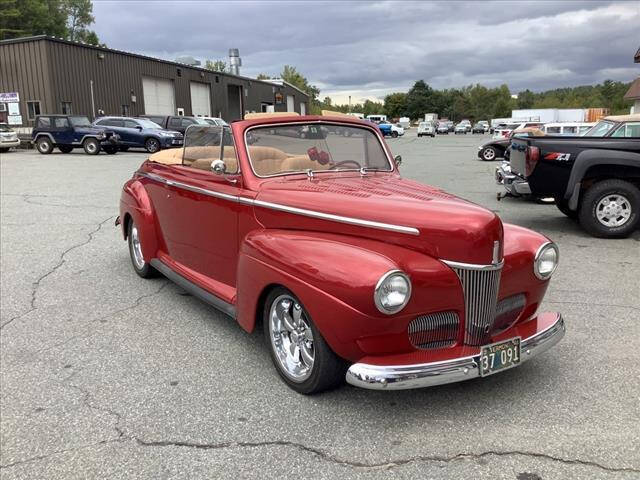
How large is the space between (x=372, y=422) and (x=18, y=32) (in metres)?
61.2

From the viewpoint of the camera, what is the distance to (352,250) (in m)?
3.04

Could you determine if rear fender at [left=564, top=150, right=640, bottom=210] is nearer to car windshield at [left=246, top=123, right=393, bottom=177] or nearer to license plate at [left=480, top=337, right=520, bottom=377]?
car windshield at [left=246, top=123, right=393, bottom=177]

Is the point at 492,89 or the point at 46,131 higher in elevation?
the point at 492,89

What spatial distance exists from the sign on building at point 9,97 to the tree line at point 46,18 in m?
25.1

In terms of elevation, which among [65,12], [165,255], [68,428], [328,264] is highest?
[65,12]

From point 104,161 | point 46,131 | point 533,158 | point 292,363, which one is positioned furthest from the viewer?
point 46,131

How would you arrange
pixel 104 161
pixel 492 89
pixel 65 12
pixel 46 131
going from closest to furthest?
pixel 104 161 < pixel 46 131 < pixel 65 12 < pixel 492 89

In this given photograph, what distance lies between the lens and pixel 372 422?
9.96 feet

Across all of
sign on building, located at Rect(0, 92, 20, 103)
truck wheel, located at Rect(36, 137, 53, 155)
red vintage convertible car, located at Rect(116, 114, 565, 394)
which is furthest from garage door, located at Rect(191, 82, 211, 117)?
red vintage convertible car, located at Rect(116, 114, 565, 394)

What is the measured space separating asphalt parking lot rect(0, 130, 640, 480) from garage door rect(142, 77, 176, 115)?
3348cm

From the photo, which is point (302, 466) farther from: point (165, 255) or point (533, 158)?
point (533, 158)

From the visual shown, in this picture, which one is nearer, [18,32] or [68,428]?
[68,428]

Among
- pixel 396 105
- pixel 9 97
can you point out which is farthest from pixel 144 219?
pixel 396 105

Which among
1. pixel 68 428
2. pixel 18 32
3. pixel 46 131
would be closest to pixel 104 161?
pixel 46 131
